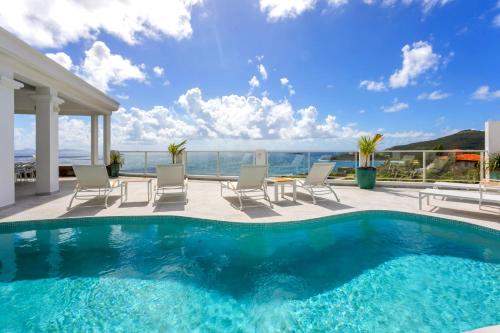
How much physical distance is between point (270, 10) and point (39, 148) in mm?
9165

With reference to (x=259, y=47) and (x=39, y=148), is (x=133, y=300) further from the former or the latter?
(x=259, y=47)

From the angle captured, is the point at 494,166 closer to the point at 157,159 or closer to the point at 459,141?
the point at 157,159

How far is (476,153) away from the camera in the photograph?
8.01 meters

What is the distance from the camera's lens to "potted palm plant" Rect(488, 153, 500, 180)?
7.42 meters

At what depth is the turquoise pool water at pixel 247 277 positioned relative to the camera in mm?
2293

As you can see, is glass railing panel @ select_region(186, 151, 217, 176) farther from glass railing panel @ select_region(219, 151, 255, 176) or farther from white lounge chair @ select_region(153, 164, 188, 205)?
white lounge chair @ select_region(153, 164, 188, 205)

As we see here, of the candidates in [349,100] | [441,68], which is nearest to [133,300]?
[441,68]

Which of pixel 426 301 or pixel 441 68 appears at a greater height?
pixel 441 68

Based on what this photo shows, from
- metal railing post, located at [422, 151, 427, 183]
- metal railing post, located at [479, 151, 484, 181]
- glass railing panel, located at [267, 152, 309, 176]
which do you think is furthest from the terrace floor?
metal railing post, located at [479, 151, 484, 181]

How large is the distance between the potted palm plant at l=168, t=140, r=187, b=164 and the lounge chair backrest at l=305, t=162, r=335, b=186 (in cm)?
656

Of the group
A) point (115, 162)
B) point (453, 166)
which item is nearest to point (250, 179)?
point (453, 166)

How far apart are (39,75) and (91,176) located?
11.6 ft

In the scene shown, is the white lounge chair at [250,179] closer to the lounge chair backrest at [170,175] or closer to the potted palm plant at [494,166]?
the lounge chair backrest at [170,175]

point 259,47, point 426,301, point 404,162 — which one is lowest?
point 426,301
